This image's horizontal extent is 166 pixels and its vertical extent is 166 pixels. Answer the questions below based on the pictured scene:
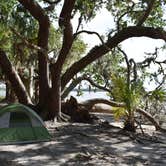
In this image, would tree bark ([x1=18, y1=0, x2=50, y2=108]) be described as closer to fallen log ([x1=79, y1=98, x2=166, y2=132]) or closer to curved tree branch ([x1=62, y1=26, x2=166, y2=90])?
curved tree branch ([x1=62, y1=26, x2=166, y2=90])

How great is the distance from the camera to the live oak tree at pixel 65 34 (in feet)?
44.1

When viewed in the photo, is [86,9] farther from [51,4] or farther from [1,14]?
[1,14]

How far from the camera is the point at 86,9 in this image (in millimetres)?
15289

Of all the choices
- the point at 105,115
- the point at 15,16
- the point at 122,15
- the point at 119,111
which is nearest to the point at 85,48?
the point at 105,115

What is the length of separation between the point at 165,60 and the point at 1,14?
6456 mm

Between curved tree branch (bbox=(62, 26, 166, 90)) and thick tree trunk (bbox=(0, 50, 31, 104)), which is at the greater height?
curved tree branch (bbox=(62, 26, 166, 90))

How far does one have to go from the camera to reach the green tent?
10188mm

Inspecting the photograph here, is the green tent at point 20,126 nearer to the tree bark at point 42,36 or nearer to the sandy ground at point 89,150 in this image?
the sandy ground at point 89,150

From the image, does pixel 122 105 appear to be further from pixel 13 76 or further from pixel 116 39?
pixel 13 76

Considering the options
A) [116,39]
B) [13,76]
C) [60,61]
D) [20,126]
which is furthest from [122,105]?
[13,76]

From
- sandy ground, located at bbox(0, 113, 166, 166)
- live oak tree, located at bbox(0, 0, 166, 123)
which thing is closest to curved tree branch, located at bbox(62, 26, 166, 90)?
live oak tree, located at bbox(0, 0, 166, 123)

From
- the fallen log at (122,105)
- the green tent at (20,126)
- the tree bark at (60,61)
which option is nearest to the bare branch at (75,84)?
the fallen log at (122,105)

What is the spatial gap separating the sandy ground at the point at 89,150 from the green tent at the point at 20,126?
363 mm

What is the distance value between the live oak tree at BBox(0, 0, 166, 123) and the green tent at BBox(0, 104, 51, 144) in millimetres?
2759
